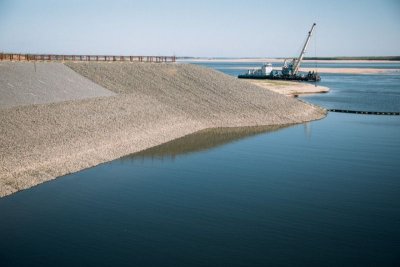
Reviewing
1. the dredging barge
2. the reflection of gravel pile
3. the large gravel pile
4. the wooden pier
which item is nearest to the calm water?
the reflection of gravel pile

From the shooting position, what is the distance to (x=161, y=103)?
43250mm

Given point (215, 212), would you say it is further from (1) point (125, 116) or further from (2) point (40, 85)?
(2) point (40, 85)

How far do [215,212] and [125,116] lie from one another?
18949 mm

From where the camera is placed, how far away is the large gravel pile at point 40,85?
108 ft

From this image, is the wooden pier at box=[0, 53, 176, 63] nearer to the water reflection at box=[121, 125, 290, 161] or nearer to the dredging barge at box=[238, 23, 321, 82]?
the water reflection at box=[121, 125, 290, 161]

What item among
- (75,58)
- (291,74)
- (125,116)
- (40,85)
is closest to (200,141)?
(125,116)

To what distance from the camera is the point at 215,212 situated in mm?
19000

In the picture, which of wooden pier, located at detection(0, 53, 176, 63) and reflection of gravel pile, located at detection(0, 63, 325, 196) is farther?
wooden pier, located at detection(0, 53, 176, 63)

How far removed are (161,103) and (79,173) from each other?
19806mm

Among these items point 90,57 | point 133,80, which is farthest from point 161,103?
point 90,57

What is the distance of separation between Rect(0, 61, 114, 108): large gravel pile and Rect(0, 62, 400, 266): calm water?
10739 millimetres

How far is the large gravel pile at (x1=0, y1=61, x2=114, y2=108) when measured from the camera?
32.9 metres

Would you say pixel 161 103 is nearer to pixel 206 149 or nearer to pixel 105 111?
pixel 105 111

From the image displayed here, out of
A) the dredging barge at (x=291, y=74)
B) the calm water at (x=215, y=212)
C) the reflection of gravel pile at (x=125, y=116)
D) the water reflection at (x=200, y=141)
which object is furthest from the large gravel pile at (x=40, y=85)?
the dredging barge at (x=291, y=74)
